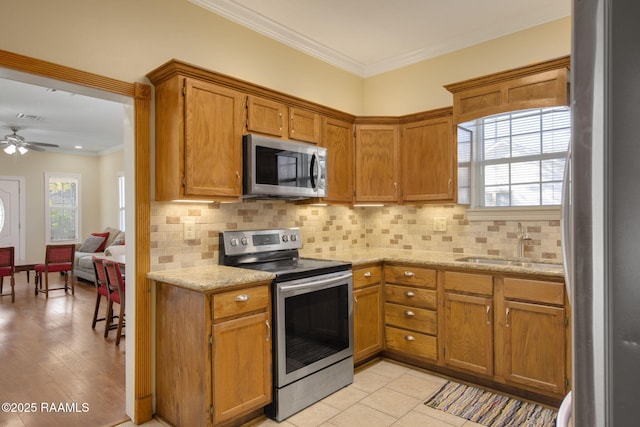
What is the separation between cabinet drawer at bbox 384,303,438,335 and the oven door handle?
2.09 ft

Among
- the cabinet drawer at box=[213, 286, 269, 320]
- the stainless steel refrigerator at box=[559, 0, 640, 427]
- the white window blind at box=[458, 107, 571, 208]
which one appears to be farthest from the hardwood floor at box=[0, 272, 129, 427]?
the white window blind at box=[458, 107, 571, 208]

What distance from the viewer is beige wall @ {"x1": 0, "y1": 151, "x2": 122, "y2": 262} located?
855 centimetres

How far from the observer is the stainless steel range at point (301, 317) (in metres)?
2.50

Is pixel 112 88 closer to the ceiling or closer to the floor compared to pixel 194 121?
closer to the ceiling

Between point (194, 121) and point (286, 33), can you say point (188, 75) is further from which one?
point (286, 33)

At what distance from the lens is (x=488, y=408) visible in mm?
2643

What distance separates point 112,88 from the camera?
7.84ft

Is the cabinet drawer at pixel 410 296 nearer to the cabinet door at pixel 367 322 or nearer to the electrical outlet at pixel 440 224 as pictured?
the cabinet door at pixel 367 322

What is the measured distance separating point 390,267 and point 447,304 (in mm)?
564

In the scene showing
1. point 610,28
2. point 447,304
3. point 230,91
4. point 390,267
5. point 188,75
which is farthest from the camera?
point 390,267

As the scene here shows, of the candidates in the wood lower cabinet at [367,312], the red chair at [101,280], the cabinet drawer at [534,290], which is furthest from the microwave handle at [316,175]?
the red chair at [101,280]

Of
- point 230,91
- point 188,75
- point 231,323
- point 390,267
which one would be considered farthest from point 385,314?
point 188,75

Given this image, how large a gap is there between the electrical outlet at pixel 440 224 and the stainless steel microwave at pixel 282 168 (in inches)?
46.8

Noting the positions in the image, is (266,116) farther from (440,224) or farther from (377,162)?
(440,224)
